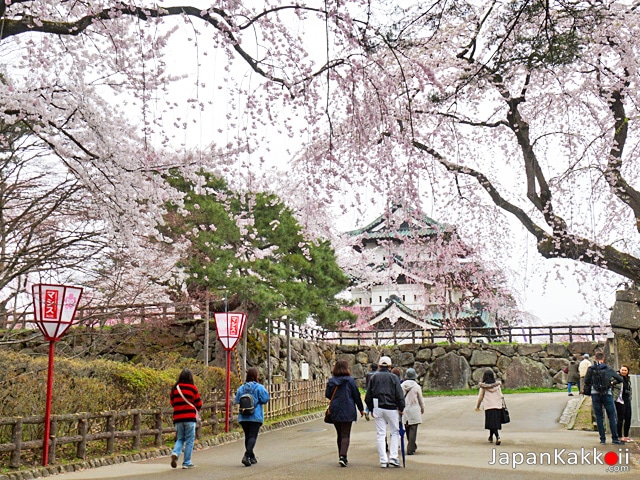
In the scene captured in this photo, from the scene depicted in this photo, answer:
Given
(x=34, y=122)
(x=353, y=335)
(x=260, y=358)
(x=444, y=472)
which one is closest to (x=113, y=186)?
(x=34, y=122)

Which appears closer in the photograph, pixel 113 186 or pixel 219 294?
pixel 113 186

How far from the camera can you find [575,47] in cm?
905

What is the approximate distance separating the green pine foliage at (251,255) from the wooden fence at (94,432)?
132 inches

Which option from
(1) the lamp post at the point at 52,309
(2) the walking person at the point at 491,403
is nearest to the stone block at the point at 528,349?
(2) the walking person at the point at 491,403

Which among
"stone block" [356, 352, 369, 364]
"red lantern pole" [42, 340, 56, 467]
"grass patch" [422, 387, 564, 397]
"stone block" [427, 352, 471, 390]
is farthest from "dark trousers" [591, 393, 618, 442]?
"stone block" [356, 352, 369, 364]

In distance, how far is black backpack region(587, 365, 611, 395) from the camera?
10336mm

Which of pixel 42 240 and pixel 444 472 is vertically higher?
pixel 42 240

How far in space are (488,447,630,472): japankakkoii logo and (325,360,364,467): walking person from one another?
1.92m

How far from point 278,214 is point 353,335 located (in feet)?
56.8

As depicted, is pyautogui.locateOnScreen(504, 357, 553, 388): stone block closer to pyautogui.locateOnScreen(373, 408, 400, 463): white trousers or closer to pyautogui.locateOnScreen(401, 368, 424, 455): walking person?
pyautogui.locateOnScreen(401, 368, 424, 455): walking person

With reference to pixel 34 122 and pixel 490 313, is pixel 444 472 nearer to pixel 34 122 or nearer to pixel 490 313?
pixel 34 122

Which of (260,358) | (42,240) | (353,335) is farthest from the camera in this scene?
(353,335)

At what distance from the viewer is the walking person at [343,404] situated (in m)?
8.79

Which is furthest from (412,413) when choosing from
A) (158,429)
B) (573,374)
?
(573,374)
